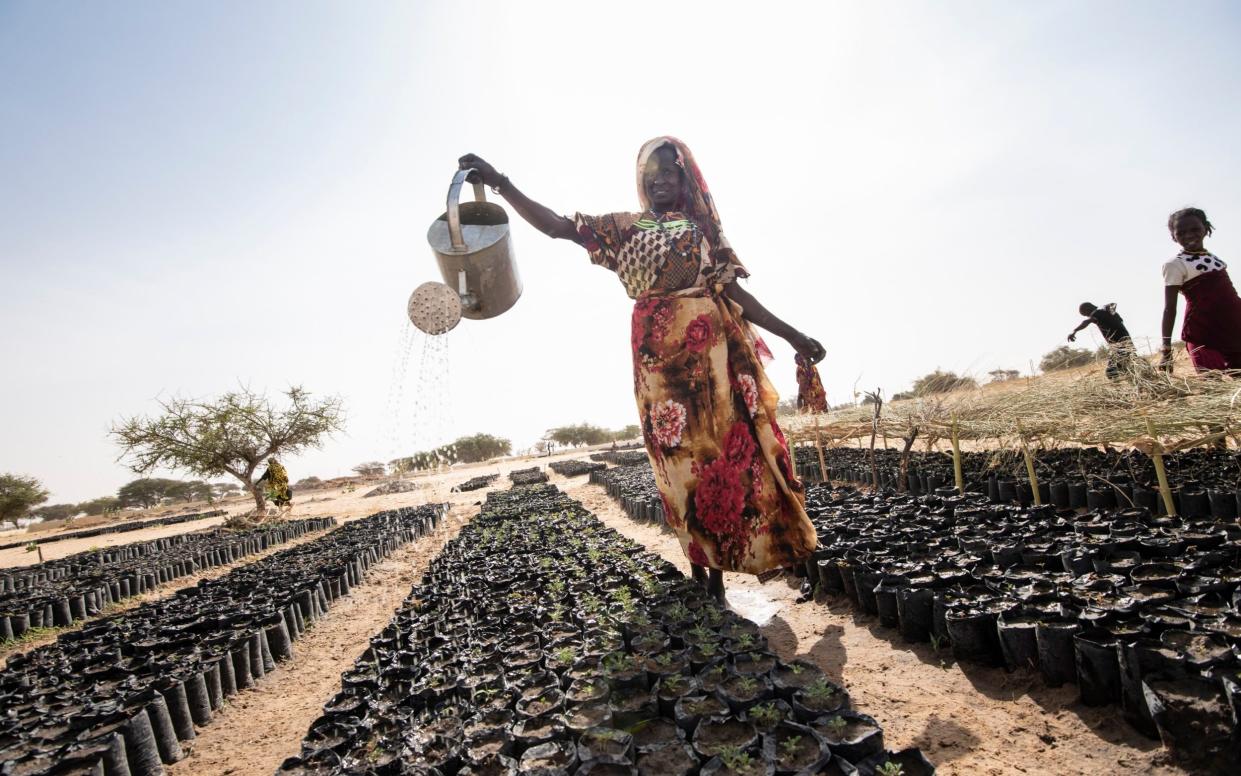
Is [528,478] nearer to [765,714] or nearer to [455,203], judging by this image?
[455,203]

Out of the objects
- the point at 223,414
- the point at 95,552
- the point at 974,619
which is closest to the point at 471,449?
the point at 223,414

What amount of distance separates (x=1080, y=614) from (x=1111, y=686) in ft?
1.07

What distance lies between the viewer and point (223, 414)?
1748cm

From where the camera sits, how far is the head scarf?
3209 mm

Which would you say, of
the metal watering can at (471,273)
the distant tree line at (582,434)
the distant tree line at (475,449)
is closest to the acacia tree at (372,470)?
the distant tree line at (475,449)

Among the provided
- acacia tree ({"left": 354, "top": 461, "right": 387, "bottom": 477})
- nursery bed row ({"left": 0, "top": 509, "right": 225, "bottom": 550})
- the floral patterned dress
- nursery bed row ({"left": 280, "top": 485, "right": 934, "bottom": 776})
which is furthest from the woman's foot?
acacia tree ({"left": 354, "top": 461, "right": 387, "bottom": 477})

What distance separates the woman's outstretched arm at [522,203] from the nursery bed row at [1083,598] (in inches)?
101

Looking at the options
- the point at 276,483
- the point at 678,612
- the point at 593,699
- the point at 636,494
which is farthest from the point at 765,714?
the point at 276,483

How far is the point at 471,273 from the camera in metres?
3.32

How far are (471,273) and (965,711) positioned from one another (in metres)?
3.09

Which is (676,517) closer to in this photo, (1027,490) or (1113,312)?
(1027,490)

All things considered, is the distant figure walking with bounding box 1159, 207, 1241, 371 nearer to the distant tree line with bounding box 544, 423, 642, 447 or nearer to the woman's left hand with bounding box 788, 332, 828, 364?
the woman's left hand with bounding box 788, 332, 828, 364

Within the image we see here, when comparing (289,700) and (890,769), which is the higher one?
(890,769)

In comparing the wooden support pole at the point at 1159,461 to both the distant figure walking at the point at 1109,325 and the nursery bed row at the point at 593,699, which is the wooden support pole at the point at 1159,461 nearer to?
the distant figure walking at the point at 1109,325
